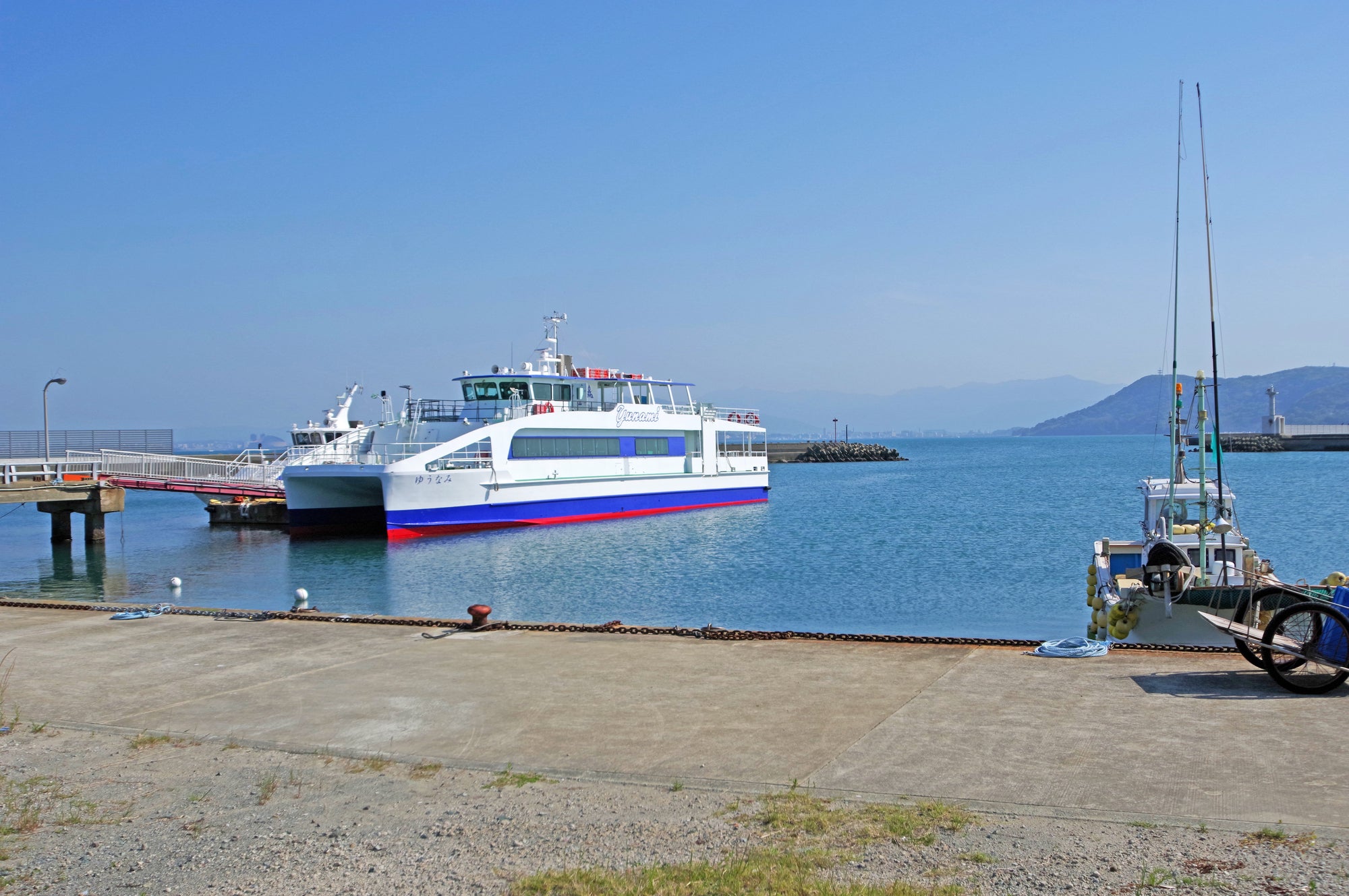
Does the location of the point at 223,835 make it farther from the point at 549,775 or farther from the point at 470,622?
the point at 470,622

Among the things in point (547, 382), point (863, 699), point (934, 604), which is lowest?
point (934, 604)

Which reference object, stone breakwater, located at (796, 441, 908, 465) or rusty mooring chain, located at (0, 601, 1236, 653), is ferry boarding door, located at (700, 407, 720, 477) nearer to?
rusty mooring chain, located at (0, 601, 1236, 653)

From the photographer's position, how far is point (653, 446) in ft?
138

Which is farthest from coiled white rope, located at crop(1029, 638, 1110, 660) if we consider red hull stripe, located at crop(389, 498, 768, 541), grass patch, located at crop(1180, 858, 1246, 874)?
red hull stripe, located at crop(389, 498, 768, 541)

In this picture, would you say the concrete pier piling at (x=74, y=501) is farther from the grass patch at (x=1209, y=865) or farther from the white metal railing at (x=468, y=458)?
the grass patch at (x=1209, y=865)

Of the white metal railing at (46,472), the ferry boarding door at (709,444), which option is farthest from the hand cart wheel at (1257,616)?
the ferry boarding door at (709,444)

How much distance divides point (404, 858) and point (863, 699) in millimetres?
4115

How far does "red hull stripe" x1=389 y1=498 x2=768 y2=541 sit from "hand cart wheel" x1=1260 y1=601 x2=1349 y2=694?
28.0 meters

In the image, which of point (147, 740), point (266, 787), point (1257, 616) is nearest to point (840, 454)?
point (1257, 616)

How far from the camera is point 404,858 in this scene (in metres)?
4.95

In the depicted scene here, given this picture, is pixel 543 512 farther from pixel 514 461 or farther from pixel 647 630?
pixel 647 630

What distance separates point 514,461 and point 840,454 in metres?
91.0

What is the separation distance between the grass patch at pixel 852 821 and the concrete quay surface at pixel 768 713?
0.27 m

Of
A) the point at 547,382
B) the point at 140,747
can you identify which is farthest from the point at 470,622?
the point at 547,382
